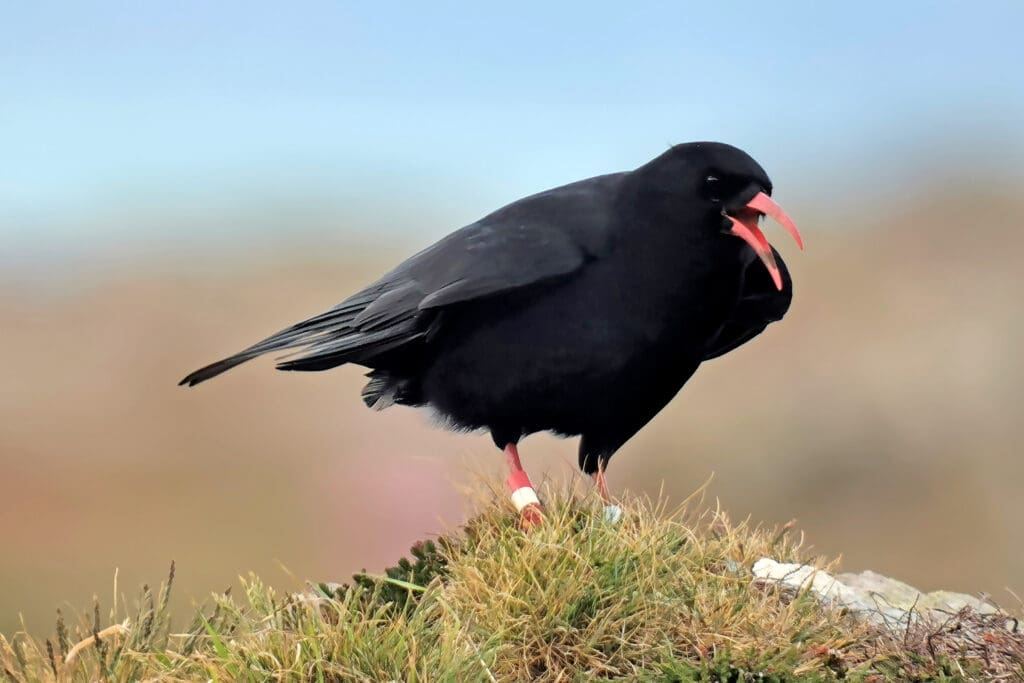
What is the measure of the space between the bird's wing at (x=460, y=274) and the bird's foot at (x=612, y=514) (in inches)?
40.1

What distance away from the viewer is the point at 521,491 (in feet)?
17.1

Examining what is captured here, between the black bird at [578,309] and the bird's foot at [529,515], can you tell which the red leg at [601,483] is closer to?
the black bird at [578,309]

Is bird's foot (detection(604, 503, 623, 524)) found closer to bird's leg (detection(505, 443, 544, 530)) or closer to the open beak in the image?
bird's leg (detection(505, 443, 544, 530))

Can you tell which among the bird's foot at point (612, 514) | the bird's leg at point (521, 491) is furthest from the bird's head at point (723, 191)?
the bird's leg at point (521, 491)

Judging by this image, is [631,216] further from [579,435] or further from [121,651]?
[121,651]


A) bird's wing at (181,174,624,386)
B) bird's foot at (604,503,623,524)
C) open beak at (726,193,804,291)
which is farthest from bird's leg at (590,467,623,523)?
open beak at (726,193,804,291)

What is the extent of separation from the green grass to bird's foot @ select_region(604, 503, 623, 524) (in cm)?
5

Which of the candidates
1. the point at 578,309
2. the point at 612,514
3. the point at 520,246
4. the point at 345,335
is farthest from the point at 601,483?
the point at 345,335

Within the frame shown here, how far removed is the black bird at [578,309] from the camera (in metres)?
4.87

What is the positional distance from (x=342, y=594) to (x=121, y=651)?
921 mm

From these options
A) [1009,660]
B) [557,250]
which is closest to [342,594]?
[557,250]

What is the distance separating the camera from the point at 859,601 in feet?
17.2

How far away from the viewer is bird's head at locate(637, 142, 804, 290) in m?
4.84

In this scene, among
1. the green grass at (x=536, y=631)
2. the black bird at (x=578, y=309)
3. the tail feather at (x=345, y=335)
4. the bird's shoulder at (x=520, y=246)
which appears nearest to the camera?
the green grass at (x=536, y=631)
